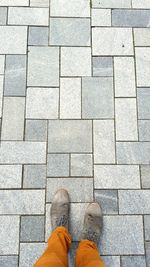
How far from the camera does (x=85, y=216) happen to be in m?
3.47

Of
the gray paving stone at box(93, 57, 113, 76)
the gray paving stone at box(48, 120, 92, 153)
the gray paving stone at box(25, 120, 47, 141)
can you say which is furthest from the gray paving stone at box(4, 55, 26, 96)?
the gray paving stone at box(93, 57, 113, 76)

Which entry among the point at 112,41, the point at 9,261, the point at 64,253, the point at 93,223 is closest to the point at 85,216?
the point at 93,223

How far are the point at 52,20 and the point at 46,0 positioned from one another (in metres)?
0.24

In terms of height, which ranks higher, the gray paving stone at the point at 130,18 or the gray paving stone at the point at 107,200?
the gray paving stone at the point at 130,18

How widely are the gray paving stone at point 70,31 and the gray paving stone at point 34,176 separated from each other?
1.30 metres

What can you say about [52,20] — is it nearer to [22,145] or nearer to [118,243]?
[22,145]

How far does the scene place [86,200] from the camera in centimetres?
353

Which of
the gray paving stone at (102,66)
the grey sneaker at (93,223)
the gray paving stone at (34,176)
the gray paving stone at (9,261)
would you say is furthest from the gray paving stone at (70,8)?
the gray paving stone at (9,261)

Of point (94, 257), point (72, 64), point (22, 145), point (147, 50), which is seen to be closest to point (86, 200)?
point (94, 257)

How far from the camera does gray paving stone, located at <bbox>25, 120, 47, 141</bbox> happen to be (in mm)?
3615

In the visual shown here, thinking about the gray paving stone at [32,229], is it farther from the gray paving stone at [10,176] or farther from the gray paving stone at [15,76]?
the gray paving stone at [15,76]

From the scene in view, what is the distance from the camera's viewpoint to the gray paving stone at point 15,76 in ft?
12.2

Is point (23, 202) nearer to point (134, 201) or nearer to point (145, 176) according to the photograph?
point (134, 201)

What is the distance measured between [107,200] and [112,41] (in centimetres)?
163
